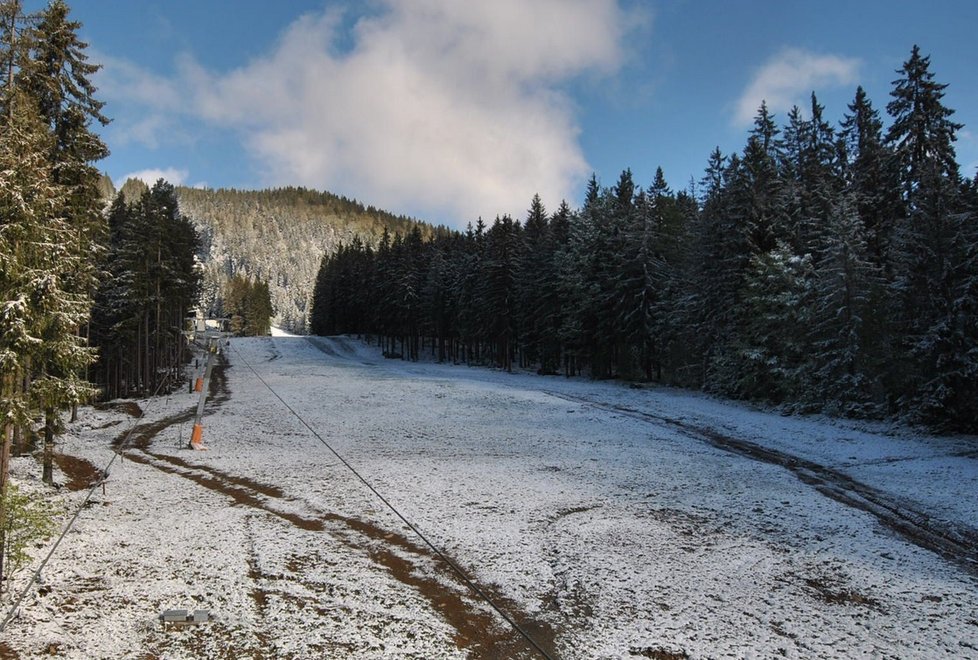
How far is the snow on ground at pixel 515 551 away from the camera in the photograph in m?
7.72

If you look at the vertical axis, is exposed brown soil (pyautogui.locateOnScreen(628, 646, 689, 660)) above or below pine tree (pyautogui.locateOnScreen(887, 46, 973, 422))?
below

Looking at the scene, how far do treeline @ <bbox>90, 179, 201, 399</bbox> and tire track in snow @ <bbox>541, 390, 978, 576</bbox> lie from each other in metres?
34.1

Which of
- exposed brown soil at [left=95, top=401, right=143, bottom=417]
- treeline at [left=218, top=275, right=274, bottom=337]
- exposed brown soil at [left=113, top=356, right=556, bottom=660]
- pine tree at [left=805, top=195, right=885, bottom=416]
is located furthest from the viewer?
treeline at [left=218, top=275, right=274, bottom=337]

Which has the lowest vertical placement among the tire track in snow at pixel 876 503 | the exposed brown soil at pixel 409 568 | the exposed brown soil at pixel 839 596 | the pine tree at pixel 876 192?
the exposed brown soil at pixel 409 568

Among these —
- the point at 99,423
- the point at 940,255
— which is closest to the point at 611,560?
the point at 940,255

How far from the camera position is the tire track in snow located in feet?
35.7

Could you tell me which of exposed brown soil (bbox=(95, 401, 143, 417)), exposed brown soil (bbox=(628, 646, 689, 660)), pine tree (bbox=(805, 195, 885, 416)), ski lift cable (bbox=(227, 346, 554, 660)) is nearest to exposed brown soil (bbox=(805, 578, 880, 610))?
exposed brown soil (bbox=(628, 646, 689, 660))

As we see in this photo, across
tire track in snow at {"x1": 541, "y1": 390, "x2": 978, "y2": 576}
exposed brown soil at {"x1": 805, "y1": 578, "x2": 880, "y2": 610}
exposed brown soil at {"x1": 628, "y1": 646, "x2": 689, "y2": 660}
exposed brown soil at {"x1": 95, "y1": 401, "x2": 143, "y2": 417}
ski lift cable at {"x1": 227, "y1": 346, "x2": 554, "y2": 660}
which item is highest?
tire track in snow at {"x1": 541, "y1": 390, "x2": 978, "y2": 576}

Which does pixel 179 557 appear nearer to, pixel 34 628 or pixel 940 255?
pixel 34 628

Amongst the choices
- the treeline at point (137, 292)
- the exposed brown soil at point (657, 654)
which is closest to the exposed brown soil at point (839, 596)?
the exposed brown soil at point (657, 654)

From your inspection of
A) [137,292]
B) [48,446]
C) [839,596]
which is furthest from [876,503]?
[137,292]

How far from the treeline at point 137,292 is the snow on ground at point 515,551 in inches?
720

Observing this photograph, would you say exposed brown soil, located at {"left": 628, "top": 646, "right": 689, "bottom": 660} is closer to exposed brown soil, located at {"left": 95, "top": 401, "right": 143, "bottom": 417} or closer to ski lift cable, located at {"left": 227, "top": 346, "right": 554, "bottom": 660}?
ski lift cable, located at {"left": 227, "top": 346, "right": 554, "bottom": 660}

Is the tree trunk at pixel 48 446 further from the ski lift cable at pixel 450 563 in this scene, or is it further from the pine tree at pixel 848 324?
the pine tree at pixel 848 324
